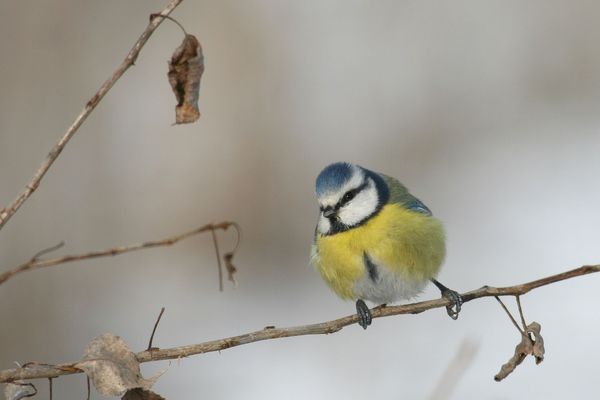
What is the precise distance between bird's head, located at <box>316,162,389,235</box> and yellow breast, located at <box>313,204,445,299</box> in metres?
0.04

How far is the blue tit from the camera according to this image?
2855 millimetres

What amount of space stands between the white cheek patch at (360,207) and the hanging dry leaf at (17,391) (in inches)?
63.8

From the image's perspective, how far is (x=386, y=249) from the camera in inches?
112

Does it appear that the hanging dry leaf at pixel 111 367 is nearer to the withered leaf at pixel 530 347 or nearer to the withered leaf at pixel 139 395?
the withered leaf at pixel 139 395

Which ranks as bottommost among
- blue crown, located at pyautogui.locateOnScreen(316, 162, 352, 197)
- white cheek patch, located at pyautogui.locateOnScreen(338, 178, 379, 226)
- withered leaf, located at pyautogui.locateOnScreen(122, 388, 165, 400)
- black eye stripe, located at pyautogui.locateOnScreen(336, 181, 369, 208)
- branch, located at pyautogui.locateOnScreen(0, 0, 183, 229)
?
white cheek patch, located at pyautogui.locateOnScreen(338, 178, 379, 226)

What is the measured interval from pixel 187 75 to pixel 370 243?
4.13 ft

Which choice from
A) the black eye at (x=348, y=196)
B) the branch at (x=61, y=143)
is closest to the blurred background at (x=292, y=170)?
the black eye at (x=348, y=196)

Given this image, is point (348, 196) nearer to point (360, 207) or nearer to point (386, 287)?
point (360, 207)

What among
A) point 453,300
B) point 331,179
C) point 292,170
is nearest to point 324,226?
point 331,179

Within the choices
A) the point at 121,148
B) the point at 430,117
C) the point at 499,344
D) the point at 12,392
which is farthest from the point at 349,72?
the point at 12,392

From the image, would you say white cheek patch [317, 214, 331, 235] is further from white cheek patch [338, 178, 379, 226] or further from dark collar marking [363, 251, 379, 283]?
dark collar marking [363, 251, 379, 283]

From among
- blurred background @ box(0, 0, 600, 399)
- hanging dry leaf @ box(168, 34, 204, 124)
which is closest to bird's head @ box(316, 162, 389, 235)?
hanging dry leaf @ box(168, 34, 204, 124)

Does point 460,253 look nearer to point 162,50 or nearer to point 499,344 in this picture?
point 499,344

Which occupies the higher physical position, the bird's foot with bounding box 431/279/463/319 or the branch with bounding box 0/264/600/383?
the branch with bounding box 0/264/600/383
